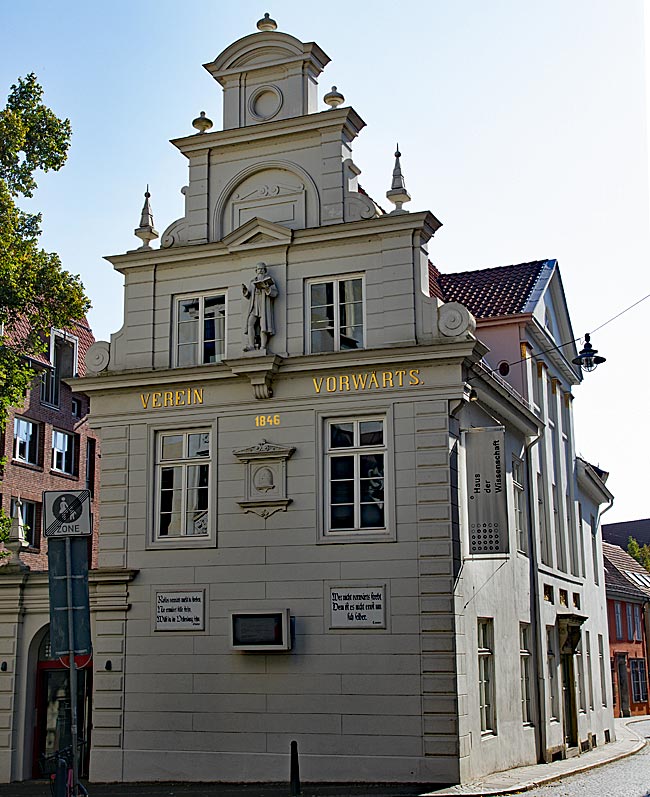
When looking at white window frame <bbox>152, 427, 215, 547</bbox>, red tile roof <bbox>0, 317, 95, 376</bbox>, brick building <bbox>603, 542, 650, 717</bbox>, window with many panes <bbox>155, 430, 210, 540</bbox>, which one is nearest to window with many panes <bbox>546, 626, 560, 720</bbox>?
white window frame <bbox>152, 427, 215, 547</bbox>

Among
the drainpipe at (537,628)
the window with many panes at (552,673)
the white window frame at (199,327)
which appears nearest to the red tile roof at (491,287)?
the drainpipe at (537,628)

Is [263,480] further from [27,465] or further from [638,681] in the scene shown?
[638,681]

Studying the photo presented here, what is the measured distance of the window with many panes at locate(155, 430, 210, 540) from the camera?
Result: 20969 millimetres

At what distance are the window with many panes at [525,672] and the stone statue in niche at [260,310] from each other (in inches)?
363

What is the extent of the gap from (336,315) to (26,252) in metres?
9.34

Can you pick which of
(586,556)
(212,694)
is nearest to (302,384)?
(212,694)

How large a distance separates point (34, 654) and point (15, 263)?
907 centimetres

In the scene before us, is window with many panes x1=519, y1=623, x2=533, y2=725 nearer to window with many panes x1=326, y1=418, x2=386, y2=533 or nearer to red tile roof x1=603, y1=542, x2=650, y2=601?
window with many panes x1=326, y1=418, x2=386, y2=533

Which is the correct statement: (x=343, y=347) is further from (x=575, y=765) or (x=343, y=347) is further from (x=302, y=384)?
(x=575, y=765)

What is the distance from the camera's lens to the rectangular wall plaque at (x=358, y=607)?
19047 millimetres

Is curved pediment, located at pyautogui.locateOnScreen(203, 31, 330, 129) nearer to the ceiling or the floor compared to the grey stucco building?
nearer to the ceiling

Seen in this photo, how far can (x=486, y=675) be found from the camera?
20.8 meters

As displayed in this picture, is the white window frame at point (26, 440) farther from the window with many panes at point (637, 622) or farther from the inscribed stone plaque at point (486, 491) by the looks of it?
the window with many panes at point (637, 622)

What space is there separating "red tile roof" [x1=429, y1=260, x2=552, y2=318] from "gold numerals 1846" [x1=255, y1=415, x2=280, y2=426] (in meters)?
7.39
